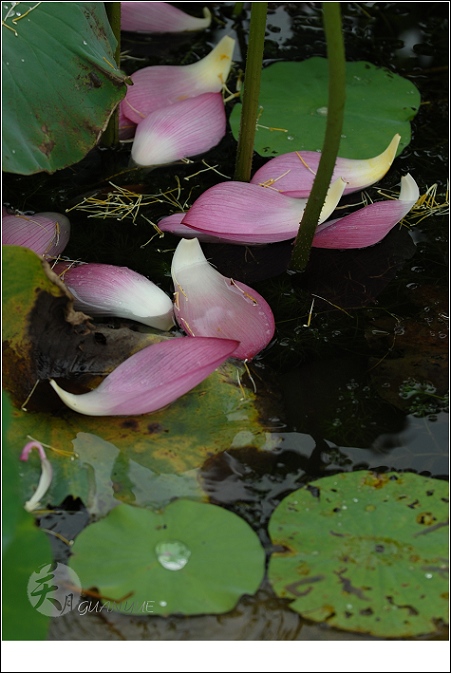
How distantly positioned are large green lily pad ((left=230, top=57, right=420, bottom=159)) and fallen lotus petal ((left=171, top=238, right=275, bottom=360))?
335 mm

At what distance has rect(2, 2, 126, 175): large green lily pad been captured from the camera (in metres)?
1.05

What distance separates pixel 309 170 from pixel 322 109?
0.69 feet

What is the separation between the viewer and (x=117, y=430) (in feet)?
3.24

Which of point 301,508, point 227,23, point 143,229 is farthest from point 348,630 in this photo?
point 227,23

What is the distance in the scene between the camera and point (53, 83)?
1.10 metres

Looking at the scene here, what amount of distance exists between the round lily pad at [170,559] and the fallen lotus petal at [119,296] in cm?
31

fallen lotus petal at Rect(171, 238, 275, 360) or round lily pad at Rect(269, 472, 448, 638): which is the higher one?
fallen lotus petal at Rect(171, 238, 275, 360)

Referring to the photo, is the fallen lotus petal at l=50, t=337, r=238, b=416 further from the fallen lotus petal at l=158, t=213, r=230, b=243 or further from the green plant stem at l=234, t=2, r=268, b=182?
the green plant stem at l=234, t=2, r=268, b=182

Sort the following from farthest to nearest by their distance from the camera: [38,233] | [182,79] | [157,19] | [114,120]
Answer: [157,19] → [182,79] → [114,120] → [38,233]

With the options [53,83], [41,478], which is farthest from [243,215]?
[41,478]

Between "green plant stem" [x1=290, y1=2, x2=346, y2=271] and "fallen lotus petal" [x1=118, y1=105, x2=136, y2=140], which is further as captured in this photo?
"fallen lotus petal" [x1=118, y1=105, x2=136, y2=140]

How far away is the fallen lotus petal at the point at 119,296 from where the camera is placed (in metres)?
1.11

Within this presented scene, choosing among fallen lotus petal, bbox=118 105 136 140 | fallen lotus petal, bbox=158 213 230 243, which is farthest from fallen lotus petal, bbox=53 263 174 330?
fallen lotus petal, bbox=118 105 136 140

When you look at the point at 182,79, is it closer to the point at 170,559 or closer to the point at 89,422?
the point at 89,422
